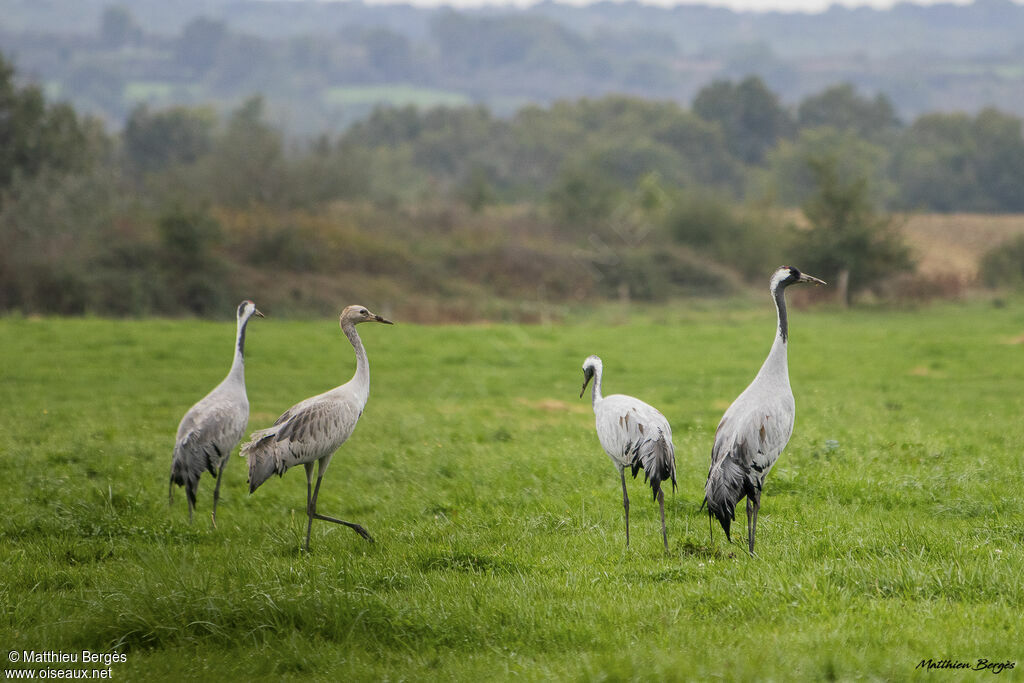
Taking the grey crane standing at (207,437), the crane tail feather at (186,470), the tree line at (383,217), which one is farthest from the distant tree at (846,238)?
the crane tail feather at (186,470)

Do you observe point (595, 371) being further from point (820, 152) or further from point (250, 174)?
point (820, 152)

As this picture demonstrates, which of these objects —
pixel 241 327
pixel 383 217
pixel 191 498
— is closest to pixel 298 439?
pixel 191 498

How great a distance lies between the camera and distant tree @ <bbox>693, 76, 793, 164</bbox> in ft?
429

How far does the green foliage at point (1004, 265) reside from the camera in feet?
178

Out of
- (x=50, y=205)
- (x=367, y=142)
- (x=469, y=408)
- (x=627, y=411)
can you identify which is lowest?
(x=469, y=408)

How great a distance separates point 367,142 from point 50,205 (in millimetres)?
79285

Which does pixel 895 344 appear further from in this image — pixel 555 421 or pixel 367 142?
pixel 367 142

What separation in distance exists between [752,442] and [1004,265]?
55384 millimetres

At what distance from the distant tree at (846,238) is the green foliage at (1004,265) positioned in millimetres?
9657

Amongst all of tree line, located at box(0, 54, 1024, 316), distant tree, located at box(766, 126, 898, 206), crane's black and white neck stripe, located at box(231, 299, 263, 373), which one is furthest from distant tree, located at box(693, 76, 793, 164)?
crane's black and white neck stripe, located at box(231, 299, 263, 373)

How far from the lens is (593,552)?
8500mm

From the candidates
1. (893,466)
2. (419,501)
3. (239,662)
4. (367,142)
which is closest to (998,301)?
(893,466)

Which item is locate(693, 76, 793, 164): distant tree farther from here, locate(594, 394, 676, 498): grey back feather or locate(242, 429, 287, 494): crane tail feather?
locate(242, 429, 287, 494): crane tail feather

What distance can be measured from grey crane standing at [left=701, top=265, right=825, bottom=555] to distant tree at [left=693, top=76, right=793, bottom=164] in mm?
127227
